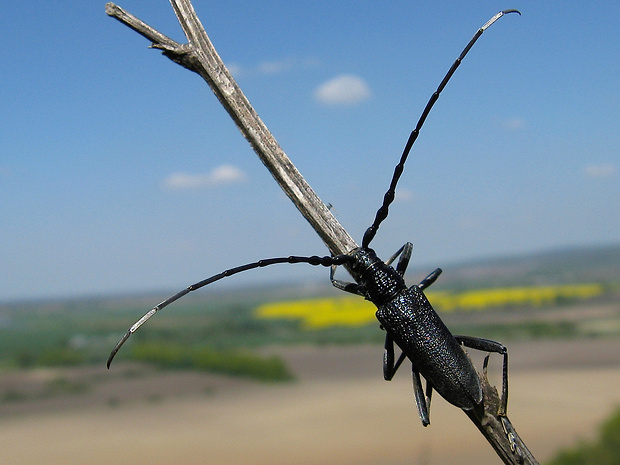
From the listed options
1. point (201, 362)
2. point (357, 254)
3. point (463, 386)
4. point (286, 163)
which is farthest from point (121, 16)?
point (201, 362)

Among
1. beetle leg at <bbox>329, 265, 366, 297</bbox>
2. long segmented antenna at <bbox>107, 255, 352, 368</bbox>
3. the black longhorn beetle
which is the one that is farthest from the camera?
beetle leg at <bbox>329, 265, 366, 297</bbox>

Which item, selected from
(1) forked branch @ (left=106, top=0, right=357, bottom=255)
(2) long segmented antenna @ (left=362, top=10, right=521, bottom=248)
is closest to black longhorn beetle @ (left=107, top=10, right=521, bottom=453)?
(2) long segmented antenna @ (left=362, top=10, right=521, bottom=248)

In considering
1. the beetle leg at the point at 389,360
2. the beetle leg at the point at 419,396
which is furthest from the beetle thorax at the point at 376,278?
the beetle leg at the point at 419,396

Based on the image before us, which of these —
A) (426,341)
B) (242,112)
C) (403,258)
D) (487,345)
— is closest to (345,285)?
(403,258)

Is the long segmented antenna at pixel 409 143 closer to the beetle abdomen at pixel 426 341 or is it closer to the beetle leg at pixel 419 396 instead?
the beetle abdomen at pixel 426 341

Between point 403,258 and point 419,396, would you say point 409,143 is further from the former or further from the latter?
point 419,396

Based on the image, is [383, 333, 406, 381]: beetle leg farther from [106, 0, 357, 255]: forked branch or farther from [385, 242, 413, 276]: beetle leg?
[106, 0, 357, 255]: forked branch
